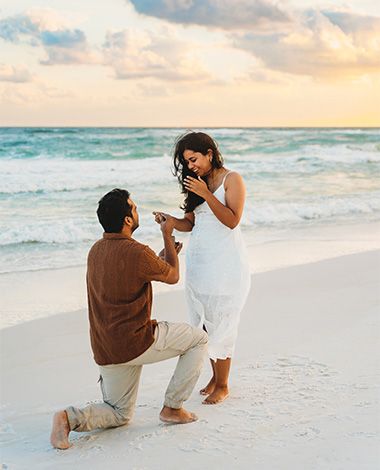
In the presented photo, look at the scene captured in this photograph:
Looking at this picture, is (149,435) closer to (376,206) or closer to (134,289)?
(134,289)

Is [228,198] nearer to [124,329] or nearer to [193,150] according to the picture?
[193,150]

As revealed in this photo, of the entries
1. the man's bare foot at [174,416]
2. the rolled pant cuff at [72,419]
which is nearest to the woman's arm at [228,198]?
the man's bare foot at [174,416]

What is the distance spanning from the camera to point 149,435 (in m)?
3.63

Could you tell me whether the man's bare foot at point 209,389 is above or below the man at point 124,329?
below

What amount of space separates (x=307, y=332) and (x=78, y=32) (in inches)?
979

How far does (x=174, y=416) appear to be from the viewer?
12.4ft

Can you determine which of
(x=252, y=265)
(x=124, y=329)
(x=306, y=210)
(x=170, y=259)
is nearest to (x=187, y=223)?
(x=170, y=259)

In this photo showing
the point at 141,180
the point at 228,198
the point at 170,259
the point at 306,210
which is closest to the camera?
the point at 170,259

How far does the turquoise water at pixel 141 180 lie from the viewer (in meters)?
11.8

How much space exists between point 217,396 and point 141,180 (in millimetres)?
18006

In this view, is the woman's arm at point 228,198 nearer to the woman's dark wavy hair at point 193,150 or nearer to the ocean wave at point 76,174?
the woman's dark wavy hair at point 193,150

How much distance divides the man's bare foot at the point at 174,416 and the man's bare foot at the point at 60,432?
1.59ft

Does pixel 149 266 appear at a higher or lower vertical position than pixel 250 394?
higher

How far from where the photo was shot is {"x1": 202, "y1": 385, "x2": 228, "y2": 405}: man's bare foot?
13.6 feet
